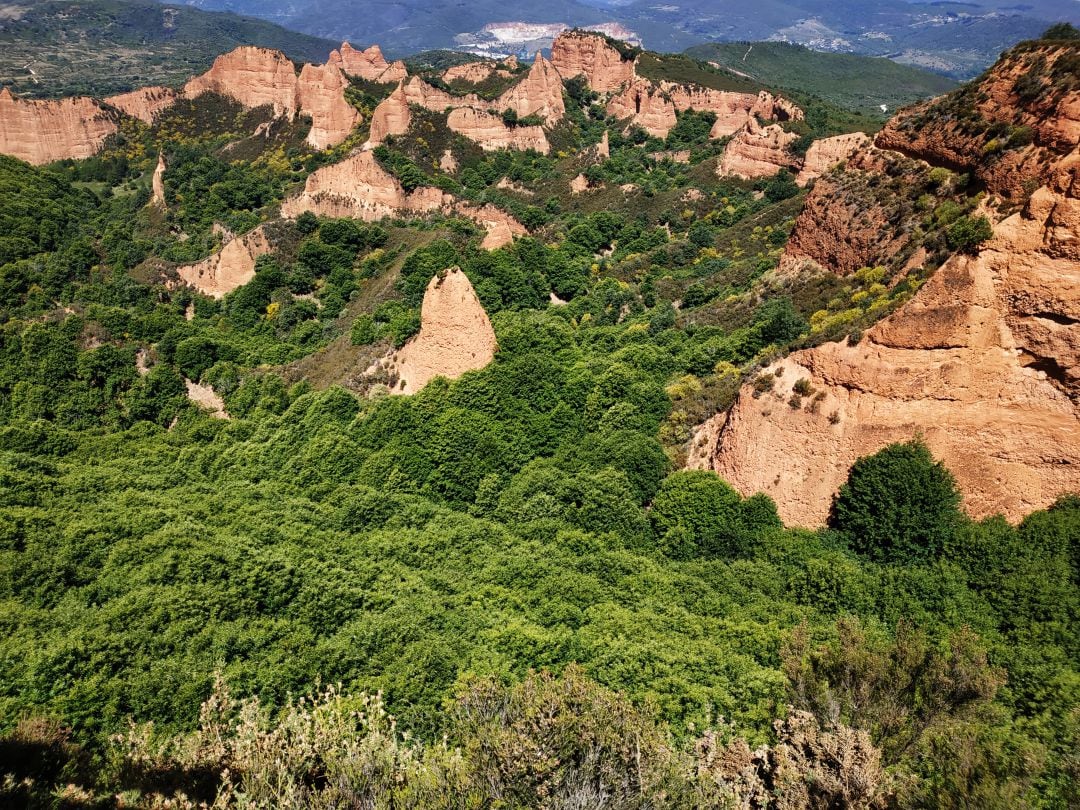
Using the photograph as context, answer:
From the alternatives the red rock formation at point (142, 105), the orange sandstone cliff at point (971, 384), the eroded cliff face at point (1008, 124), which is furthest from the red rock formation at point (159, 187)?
the orange sandstone cliff at point (971, 384)

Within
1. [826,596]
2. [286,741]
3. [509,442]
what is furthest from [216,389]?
[826,596]

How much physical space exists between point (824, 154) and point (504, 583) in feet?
202

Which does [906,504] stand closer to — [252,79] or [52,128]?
[252,79]

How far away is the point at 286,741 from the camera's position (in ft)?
40.2

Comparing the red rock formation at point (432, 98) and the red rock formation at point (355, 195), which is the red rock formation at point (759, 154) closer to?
the red rock formation at point (355, 195)

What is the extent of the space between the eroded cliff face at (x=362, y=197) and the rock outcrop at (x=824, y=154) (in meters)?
34.5

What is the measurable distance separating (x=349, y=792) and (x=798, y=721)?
9.28 metres

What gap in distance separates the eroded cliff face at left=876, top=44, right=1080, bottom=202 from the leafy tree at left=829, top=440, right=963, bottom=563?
10.7 m

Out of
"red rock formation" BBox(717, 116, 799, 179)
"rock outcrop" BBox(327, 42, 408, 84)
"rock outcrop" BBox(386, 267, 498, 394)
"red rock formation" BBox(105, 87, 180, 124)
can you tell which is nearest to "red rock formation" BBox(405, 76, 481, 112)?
"rock outcrop" BBox(327, 42, 408, 84)

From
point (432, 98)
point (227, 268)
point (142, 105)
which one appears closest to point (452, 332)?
point (227, 268)

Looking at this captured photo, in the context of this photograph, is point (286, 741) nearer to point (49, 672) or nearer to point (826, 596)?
point (49, 672)

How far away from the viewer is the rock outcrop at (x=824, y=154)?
63969 mm

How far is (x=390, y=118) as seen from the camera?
282 ft

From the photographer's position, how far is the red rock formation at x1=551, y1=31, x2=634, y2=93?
4692 inches
